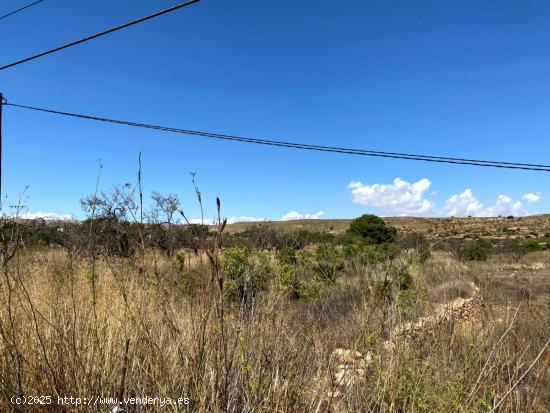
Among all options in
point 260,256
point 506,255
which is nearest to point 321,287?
point 260,256

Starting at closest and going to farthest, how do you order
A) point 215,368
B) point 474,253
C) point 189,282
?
point 215,368, point 189,282, point 474,253

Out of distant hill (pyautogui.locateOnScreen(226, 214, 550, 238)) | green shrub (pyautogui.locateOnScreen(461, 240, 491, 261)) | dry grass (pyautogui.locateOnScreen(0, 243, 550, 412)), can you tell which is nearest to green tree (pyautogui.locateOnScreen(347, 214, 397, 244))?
green shrub (pyautogui.locateOnScreen(461, 240, 491, 261))

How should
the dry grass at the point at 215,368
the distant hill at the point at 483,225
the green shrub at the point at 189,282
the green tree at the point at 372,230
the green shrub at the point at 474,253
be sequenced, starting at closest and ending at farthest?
the dry grass at the point at 215,368 → the green shrub at the point at 189,282 → the green shrub at the point at 474,253 → the green tree at the point at 372,230 → the distant hill at the point at 483,225

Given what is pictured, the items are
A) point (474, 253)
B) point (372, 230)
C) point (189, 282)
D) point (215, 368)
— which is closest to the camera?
point (215, 368)

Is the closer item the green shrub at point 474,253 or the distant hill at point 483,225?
the green shrub at point 474,253

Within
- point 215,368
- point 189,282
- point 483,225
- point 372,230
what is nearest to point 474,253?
point 189,282

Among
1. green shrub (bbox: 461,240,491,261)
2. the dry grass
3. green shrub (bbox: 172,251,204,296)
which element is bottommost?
green shrub (bbox: 461,240,491,261)

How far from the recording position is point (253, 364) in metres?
2.76

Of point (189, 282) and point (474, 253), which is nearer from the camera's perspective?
point (189, 282)

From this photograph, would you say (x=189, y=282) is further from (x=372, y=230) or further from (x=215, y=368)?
(x=372, y=230)

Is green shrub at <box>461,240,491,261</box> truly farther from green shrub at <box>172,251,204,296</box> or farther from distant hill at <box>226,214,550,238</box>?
distant hill at <box>226,214,550,238</box>

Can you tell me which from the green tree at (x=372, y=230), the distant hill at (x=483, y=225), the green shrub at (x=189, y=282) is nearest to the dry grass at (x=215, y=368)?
the green shrub at (x=189, y=282)

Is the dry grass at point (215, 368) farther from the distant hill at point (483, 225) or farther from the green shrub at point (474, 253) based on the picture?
the distant hill at point (483, 225)

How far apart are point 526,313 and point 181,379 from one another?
461 cm
